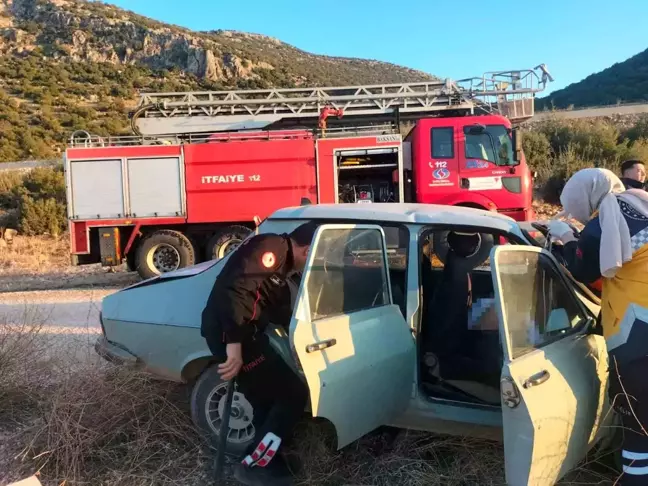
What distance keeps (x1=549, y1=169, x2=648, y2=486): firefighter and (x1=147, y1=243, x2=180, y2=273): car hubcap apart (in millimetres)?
8341

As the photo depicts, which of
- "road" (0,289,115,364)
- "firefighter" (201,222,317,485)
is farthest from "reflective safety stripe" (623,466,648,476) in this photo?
"road" (0,289,115,364)

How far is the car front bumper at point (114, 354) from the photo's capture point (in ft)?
10.7

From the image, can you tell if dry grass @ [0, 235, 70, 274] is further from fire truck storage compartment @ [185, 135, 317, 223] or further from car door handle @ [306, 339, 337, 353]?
car door handle @ [306, 339, 337, 353]

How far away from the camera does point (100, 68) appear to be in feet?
148

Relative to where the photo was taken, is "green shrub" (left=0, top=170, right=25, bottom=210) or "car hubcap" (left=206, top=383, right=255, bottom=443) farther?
"green shrub" (left=0, top=170, right=25, bottom=210)

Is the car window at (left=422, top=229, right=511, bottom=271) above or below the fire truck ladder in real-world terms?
below

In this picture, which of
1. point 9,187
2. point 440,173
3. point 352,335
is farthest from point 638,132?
point 9,187

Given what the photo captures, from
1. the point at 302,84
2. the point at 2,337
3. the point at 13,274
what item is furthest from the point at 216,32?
the point at 2,337

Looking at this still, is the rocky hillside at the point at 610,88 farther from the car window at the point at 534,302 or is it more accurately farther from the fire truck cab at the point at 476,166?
the car window at the point at 534,302

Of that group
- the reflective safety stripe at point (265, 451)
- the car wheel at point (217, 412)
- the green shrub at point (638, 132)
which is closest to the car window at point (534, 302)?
the reflective safety stripe at point (265, 451)

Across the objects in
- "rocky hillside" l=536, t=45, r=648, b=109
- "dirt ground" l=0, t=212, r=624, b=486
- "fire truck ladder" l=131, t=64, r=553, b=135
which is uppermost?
"rocky hillside" l=536, t=45, r=648, b=109

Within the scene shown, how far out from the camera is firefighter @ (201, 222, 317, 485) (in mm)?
2545

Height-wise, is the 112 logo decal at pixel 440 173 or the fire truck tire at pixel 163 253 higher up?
the 112 logo decal at pixel 440 173

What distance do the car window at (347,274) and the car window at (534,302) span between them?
724mm
